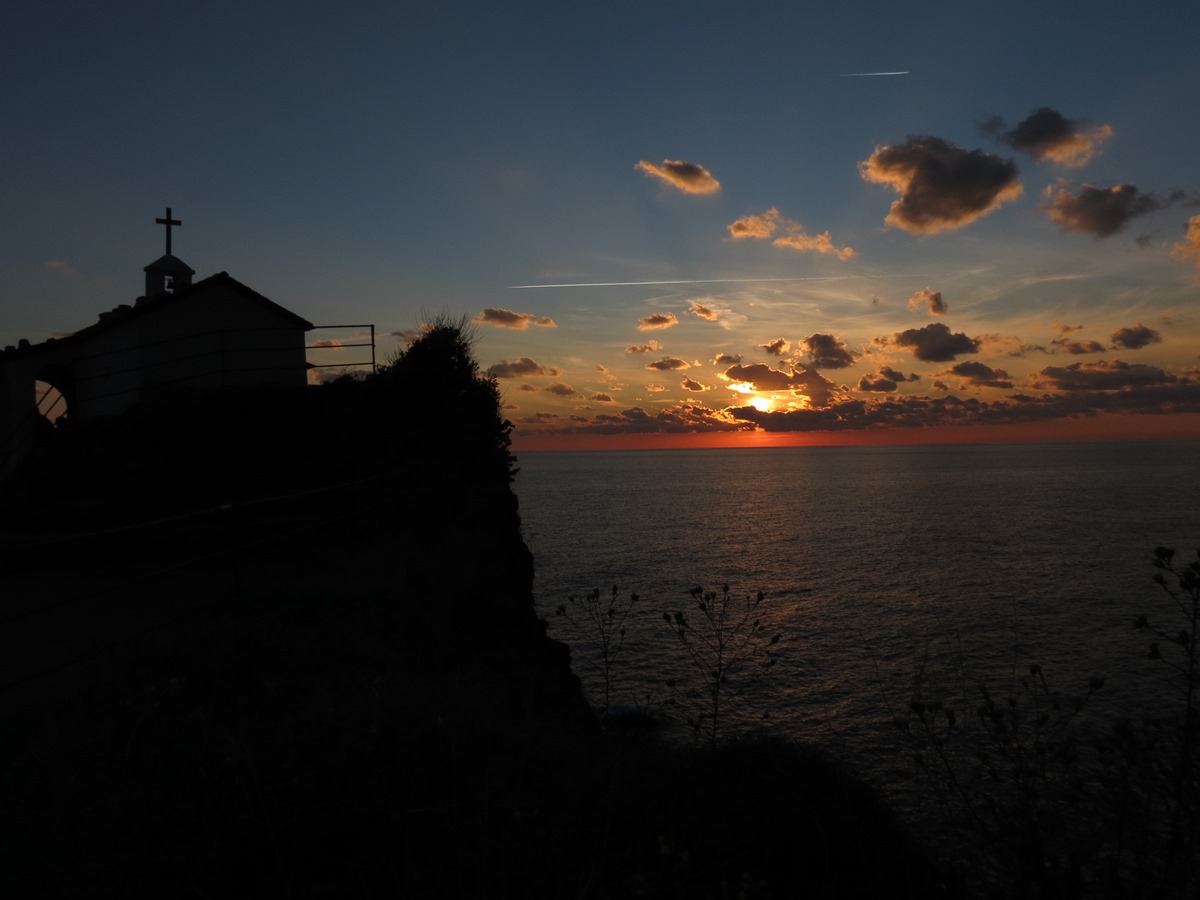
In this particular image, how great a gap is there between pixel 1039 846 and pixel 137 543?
15006 mm

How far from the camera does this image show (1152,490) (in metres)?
85.9

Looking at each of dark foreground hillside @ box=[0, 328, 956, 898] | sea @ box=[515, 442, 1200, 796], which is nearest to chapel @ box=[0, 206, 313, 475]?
dark foreground hillside @ box=[0, 328, 956, 898]

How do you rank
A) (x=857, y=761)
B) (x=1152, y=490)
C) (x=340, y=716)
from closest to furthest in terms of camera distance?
(x=340, y=716)
(x=857, y=761)
(x=1152, y=490)

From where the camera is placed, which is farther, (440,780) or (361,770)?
(440,780)

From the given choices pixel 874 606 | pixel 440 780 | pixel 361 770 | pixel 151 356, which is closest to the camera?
pixel 361 770

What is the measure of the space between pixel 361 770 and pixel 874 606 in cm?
2574

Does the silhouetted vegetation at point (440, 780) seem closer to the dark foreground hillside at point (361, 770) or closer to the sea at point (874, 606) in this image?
the dark foreground hillside at point (361, 770)

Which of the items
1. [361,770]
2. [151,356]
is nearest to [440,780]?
[361,770]

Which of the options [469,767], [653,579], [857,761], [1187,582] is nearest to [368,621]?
[469,767]

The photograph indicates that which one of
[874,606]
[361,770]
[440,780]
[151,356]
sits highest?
[151,356]

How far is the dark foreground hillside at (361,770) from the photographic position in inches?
150

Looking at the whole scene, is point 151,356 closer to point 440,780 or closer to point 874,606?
point 440,780

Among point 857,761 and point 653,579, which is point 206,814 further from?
point 653,579

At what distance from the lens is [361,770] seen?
4.54 metres
